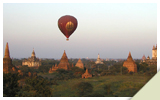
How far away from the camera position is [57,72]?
2981 centimetres

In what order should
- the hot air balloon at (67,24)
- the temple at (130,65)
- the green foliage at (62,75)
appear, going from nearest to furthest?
the hot air balloon at (67,24) < the green foliage at (62,75) < the temple at (130,65)

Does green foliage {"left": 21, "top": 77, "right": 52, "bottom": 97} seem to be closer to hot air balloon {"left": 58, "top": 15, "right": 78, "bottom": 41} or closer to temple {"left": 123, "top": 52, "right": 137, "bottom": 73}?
hot air balloon {"left": 58, "top": 15, "right": 78, "bottom": 41}

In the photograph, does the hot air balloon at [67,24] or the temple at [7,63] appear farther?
the temple at [7,63]

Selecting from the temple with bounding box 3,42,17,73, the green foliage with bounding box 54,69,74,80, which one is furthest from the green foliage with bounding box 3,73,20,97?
the green foliage with bounding box 54,69,74,80

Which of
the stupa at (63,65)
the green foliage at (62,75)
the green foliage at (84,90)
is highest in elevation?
the stupa at (63,65)

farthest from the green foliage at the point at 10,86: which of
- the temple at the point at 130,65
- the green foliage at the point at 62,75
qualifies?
the temple at the point at 130,65

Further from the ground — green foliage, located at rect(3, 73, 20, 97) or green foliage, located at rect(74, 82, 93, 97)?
green foliage, located at rect(3, 73, 20, 97)

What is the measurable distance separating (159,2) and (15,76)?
26.3ft

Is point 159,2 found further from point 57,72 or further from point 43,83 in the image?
point 57,72

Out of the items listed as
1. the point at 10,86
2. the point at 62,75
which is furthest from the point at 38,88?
the point at 62,75

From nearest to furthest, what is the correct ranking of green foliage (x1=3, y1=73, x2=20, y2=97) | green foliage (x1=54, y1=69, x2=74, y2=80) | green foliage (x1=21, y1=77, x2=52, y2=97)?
green foliage (x1=3, y1=73, x2=20, y2=97), green foliage (x1=21, y1=77, x2=52, y2=97), green foliage (x1=54, y1=69, x2=74, y2=80)

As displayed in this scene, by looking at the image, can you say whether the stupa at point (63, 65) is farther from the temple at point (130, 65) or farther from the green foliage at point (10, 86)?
the green foliage at point (10, 86)

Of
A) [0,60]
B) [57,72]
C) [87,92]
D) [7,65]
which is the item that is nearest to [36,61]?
[57,72]

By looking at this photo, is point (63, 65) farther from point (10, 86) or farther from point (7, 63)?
point (10, 86)
